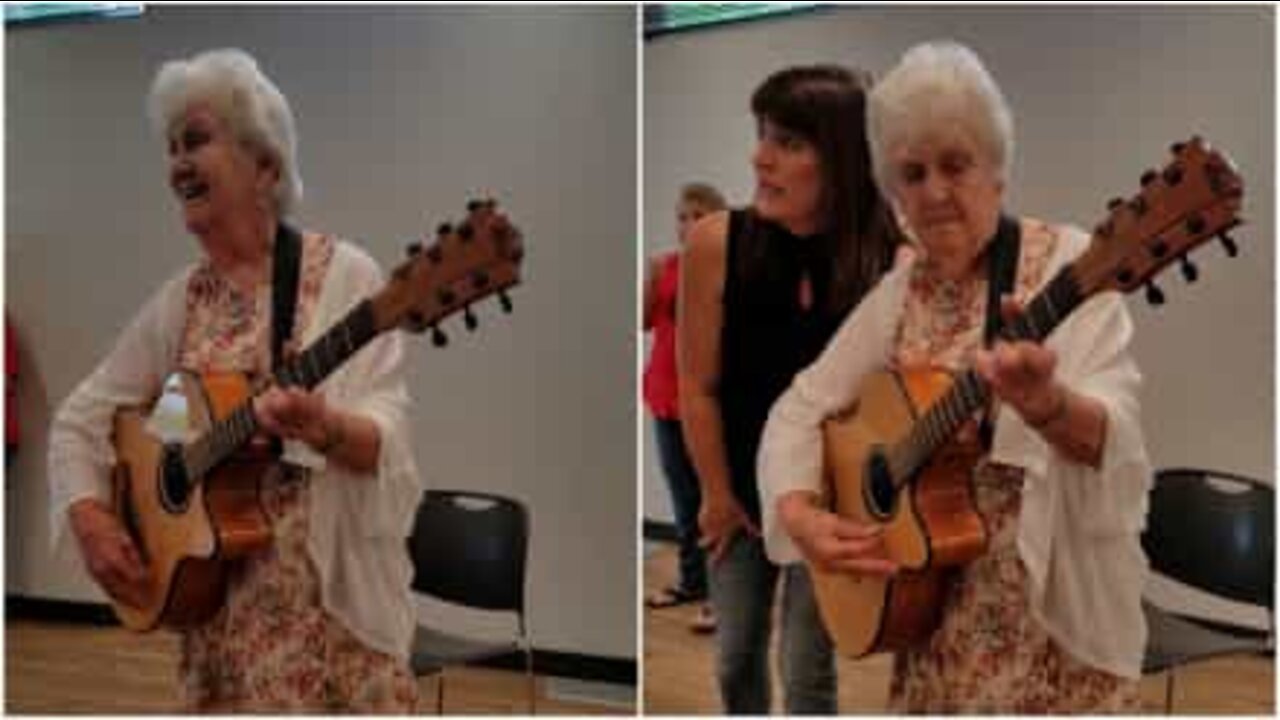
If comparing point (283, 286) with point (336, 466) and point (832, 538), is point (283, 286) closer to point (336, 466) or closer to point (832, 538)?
point (336, 466)

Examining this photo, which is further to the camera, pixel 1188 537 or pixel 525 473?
pixel 525 473

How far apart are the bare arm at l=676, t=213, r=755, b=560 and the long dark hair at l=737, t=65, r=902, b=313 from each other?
0.05 metres

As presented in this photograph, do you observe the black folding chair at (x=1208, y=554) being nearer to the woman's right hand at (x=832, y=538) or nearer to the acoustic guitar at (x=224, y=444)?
the woman's right hand at (x=832, y=538)

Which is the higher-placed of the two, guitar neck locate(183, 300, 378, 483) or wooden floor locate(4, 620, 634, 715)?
guitar neck locate(183, 300, 378, 483)

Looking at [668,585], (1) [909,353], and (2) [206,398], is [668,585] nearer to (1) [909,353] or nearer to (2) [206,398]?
(1) [909,353]

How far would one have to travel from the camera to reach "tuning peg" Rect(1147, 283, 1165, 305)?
1.61 meters

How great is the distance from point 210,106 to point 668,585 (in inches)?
32.6

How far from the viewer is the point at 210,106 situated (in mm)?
1879

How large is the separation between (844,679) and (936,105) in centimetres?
69

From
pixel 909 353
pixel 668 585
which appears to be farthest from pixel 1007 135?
pixel 668 585

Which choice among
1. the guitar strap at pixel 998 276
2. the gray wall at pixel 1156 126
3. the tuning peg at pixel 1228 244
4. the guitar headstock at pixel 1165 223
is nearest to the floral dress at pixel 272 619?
the gray wall at pixel 1156 126

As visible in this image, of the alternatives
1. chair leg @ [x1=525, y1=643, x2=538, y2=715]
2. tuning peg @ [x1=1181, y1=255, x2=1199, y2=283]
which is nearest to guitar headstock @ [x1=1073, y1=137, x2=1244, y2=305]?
tuning peg @ [x1=1181, y1=255, x2=1199, y2=283]

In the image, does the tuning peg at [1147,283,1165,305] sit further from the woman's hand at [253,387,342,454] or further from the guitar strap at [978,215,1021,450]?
the woman's hand at [253,387,342,454]

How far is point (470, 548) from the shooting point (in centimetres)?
186
